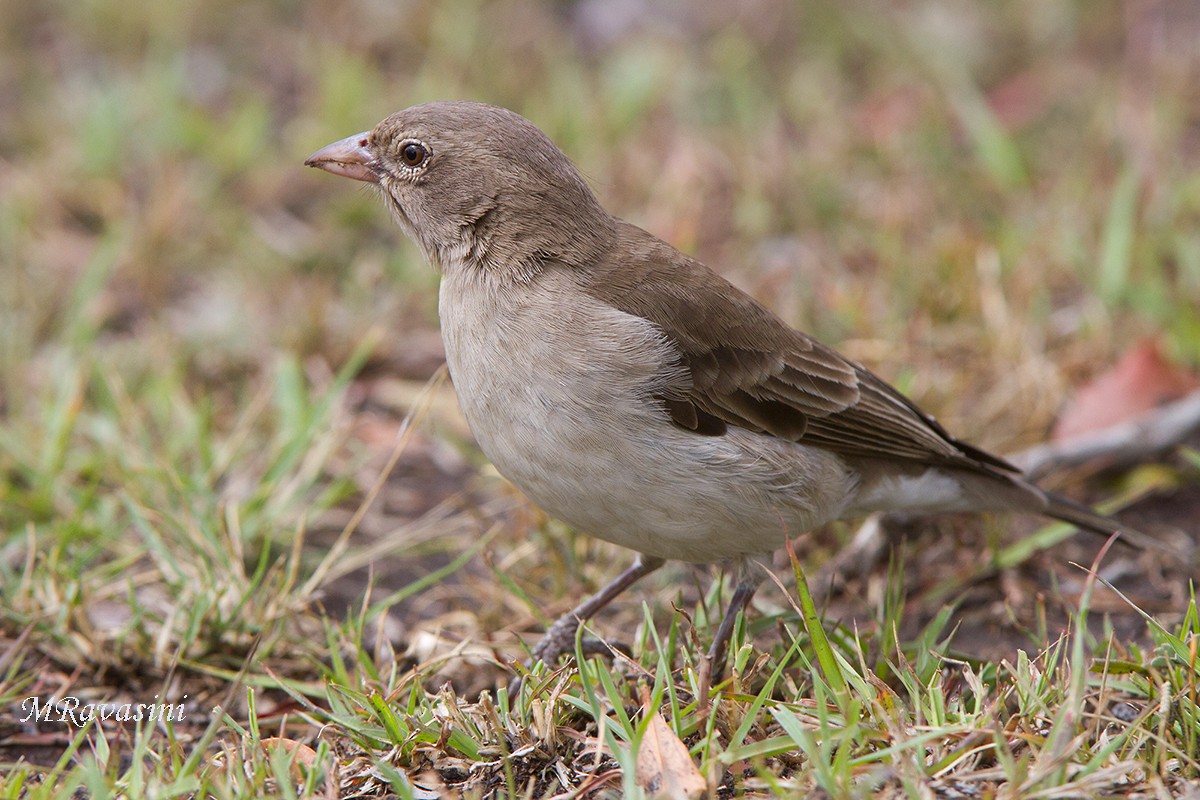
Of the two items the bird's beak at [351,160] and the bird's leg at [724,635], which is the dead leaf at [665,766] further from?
the bird's beak at [351,160]

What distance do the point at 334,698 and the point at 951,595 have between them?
2.35m

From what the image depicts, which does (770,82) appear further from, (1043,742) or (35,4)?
(1043,742)

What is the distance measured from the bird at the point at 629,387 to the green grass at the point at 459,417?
1.04 ft

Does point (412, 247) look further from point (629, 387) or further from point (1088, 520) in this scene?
point (1088, 520)

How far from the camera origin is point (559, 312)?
4.17m

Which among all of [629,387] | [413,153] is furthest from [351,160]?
[629,387]

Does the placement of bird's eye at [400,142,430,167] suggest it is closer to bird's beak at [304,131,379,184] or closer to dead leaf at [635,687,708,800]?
bird's beak at [304,131,379,184]

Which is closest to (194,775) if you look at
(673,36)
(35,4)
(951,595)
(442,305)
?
(442,305)

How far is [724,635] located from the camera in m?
4.08

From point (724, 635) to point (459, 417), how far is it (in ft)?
7.58

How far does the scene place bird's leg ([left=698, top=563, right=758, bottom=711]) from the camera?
366 centimetres

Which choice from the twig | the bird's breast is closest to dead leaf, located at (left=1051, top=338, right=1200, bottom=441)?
the twig

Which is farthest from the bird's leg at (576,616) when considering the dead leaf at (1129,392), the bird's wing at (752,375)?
the dead leaf at (1129,392)

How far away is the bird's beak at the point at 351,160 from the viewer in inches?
187
